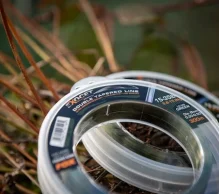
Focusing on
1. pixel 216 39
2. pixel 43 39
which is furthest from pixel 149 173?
pixel 216 39

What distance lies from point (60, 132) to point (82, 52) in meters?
0.32

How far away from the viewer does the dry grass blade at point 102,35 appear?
0.64m

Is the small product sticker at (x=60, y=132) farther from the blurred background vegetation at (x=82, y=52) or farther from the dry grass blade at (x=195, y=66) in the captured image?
the dry grass blade at (x=195, y=66)

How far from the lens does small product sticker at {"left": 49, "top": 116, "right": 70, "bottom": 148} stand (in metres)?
0.33

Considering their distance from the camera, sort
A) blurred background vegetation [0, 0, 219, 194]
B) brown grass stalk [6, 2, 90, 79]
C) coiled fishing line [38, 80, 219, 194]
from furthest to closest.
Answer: brown grass stalk [6, 2, 90, 79] < blurred background vegetation [0, 0, 219, 194] < coiled fishing line [38, 80, 219, 194]

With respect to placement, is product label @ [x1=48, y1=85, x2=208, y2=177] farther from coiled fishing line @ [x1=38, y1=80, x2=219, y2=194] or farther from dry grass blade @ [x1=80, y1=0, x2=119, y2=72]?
dry grass blade @ [x1=80, y1=0, x2=119, y2=72]

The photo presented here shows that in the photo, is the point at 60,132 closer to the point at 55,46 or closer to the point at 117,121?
the point at 117,121

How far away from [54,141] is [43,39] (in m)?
0.36

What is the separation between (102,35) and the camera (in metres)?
0.69

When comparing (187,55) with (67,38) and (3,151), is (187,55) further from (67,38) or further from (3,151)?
(3,151)

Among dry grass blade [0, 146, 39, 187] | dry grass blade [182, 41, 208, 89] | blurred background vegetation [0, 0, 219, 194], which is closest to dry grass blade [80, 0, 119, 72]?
blurred background vegetation [0, 0, 219, 194]

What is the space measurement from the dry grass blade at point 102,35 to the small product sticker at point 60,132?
281mm

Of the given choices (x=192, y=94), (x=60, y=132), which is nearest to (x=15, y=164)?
(x=60, y=132)

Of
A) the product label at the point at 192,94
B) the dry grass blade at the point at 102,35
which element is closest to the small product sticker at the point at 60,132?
the product label at the point at 192,94
